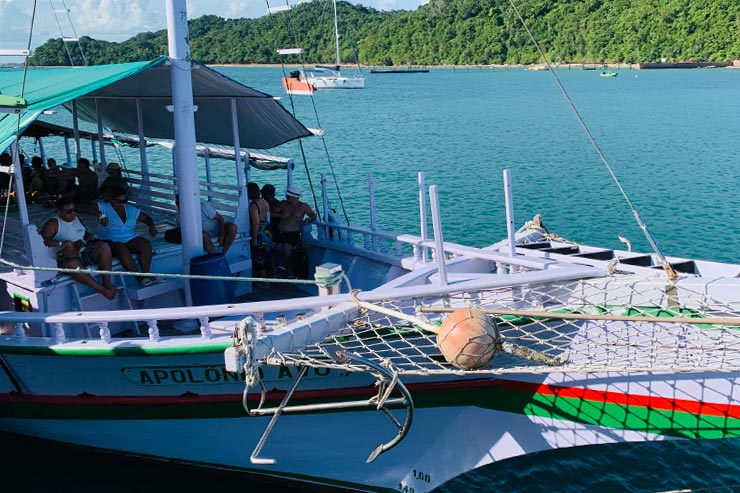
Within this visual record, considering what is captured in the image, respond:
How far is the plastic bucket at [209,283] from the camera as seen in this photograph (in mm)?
8031

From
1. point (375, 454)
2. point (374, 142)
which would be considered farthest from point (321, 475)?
point (374, 142)

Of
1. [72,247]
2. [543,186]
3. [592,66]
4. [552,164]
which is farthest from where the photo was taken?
[592,66]

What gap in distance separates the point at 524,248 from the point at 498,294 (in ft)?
8.58

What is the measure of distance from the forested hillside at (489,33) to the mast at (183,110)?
71723mm

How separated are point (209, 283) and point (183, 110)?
1808 mm

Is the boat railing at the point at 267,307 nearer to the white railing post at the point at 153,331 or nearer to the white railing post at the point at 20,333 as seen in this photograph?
the white railing post at the point at 153,331

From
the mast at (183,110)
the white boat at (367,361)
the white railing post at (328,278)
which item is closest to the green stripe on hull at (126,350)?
the white boat at (367,361)

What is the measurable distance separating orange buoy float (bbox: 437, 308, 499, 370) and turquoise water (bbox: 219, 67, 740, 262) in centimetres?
1276

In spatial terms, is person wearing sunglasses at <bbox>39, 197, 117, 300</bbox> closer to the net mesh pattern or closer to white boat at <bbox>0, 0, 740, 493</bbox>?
white boat at <bbox>0, 0, 740, 493</bbox>

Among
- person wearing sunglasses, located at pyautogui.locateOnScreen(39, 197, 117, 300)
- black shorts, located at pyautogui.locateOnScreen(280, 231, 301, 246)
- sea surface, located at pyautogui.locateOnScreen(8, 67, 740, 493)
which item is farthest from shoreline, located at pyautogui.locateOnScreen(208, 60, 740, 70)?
person wearing sunglasses, located at pyautogui.locateOnScreen(39, 197, 117, 300)

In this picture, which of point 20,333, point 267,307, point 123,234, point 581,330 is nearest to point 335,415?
point 267,307

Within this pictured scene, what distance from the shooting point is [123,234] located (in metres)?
8.37

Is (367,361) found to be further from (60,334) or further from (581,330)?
(60,334)

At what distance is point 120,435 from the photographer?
7.74 m
